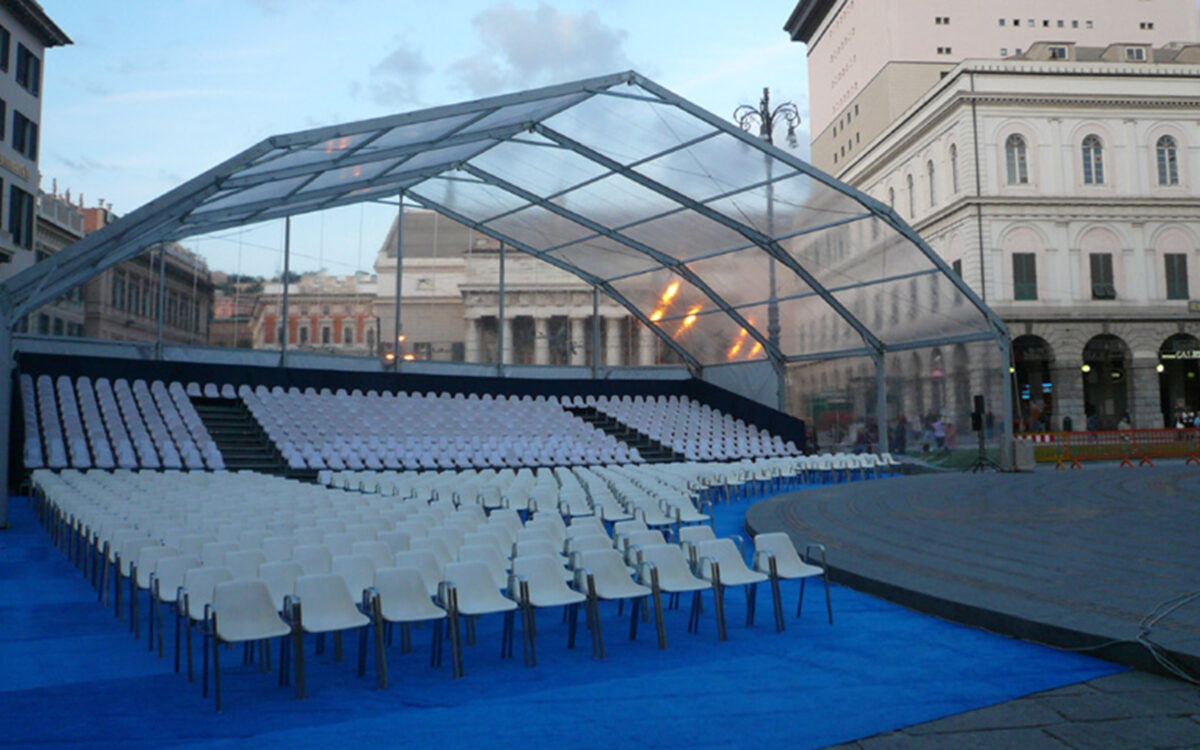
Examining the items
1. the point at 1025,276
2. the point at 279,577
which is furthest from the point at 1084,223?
the point at 279,577

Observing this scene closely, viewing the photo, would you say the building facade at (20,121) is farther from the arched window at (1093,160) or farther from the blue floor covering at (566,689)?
the arched window at (1093,160)

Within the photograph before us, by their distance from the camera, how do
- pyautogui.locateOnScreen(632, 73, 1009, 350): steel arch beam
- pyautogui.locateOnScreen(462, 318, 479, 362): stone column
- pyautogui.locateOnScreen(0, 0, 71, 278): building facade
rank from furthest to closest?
pyautogui.locateOnScreen(462, 318, 479, 362): stone column
pyautogui.locateOnScreen(0, 0, 71, 278): building facade
pyautogui.locateOnScreen(632, 73, 1009, 350): steel arch beam

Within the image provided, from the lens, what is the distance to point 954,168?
36875 millimetres

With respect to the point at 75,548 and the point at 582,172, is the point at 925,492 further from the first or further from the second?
the point at 75,548

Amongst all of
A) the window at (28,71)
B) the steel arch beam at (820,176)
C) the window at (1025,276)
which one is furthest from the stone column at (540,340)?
the window at (28,71)

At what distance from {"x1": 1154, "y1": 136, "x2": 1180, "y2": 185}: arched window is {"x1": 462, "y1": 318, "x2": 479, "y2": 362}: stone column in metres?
29.8

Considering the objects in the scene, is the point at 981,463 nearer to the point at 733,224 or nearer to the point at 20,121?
the point at 733,224

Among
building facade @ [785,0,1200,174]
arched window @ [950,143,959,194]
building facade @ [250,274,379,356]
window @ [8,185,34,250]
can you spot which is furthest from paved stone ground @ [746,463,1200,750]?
building facade @ [785,0,1200,174]

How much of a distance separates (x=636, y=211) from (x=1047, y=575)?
1767cm

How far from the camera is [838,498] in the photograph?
1543 centimetres

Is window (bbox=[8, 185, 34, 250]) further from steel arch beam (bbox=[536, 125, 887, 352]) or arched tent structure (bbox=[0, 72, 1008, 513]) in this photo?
steel arch beam (bbox=[536, 125, 887, 352])

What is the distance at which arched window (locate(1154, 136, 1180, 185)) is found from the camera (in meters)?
36.4

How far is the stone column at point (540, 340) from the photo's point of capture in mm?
30391

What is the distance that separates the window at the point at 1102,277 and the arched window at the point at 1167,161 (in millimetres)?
4374
